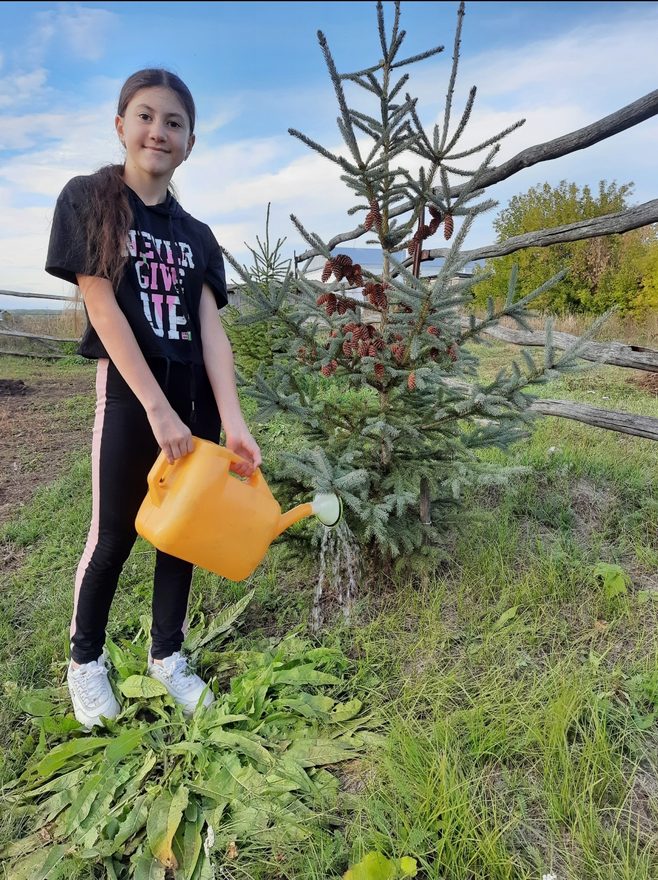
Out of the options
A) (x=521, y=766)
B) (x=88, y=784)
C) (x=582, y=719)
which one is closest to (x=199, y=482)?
(x=88, y=784)

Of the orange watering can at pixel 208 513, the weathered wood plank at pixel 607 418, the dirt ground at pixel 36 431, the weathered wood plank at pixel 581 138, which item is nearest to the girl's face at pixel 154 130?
the orange watering can at pixel 208 513

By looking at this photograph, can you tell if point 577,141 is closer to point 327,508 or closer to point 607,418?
point 607,418

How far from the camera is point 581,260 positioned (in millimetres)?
10930

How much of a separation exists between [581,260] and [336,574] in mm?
10922

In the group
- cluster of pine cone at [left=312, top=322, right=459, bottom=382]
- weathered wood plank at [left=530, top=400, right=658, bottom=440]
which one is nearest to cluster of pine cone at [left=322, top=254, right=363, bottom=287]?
cluster of pine cone at [left=312, top=322, right=459, bottom=382]

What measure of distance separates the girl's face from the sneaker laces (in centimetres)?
148

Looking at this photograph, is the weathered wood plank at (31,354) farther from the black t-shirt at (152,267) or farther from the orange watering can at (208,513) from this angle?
the orange watering can at (208,513)

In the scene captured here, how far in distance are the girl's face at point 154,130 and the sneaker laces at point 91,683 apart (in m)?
1.48

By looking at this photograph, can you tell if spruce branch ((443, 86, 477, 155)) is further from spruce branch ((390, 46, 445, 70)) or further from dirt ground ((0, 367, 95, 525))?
dirt ground ((0, 367, 95, 525))

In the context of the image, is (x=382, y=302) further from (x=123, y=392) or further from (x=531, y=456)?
(x=531, y=456)

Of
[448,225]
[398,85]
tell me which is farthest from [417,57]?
[448,225]

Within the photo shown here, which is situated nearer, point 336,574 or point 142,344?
point 142,344

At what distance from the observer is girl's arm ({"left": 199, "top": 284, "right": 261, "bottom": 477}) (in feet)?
5.27

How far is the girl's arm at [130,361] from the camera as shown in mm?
1405
